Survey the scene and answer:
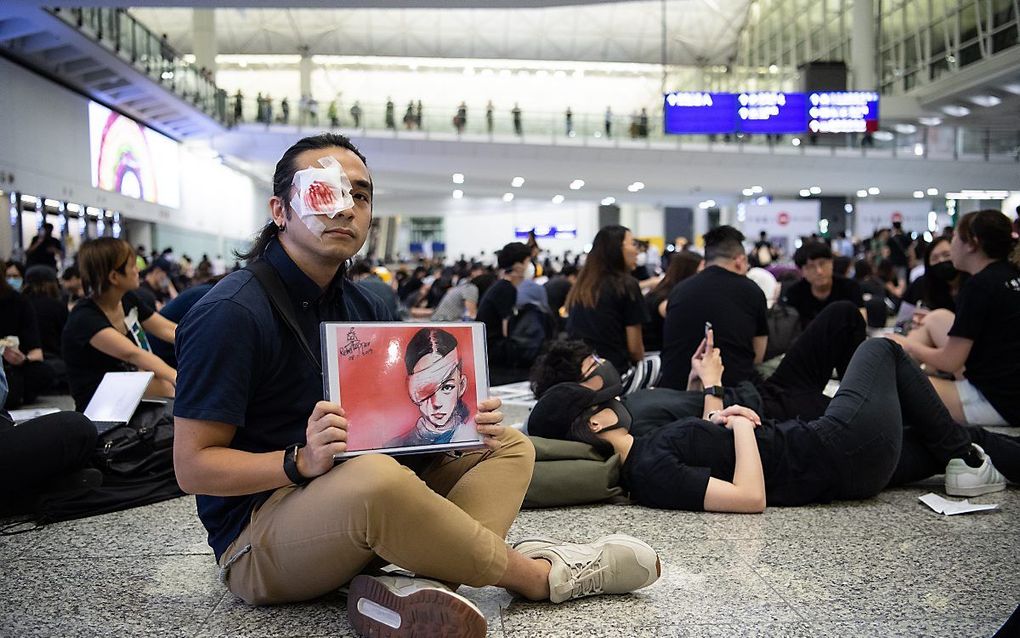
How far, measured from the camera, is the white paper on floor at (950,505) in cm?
373

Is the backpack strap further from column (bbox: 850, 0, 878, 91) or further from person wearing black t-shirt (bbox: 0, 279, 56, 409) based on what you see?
column (bbox: 850, 0, 878, 91)

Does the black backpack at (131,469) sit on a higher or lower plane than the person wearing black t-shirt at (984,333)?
lower

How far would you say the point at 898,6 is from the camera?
3097 cm

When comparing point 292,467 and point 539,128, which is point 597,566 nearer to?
point 292,467

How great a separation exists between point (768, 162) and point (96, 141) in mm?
21543

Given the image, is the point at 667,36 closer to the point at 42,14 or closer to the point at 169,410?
the point at 42,14

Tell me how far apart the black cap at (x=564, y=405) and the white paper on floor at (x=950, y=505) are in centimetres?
144

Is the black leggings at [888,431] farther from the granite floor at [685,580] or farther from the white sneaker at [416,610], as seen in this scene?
the white sneaker at [416,610]

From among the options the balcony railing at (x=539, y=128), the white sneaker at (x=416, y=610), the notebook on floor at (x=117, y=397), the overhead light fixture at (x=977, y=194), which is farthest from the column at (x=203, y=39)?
the white sneaker at (x=416, y=610)

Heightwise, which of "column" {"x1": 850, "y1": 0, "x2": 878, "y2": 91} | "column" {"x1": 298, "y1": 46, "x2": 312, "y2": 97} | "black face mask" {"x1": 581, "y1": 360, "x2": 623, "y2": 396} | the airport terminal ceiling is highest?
the airport terminal ceiling

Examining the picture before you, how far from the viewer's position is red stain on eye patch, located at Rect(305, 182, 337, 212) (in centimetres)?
243

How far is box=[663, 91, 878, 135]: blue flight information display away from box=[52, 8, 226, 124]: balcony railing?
13.6m

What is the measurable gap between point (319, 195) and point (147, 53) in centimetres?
2251

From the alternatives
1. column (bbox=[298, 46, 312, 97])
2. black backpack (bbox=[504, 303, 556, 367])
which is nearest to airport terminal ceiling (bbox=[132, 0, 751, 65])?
column (bbox=[298, 46, 312, 97])
